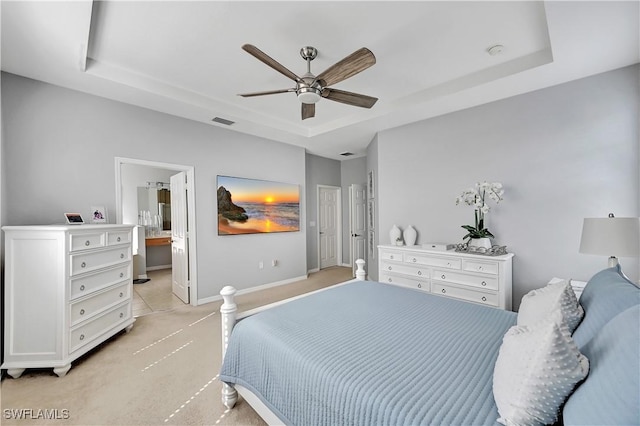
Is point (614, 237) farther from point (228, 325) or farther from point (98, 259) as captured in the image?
point (98, 259)

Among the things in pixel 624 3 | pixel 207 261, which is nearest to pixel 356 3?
pixel 624 3

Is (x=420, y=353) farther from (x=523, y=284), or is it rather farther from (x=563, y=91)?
(x=563, y=91)

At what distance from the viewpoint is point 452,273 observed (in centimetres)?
294

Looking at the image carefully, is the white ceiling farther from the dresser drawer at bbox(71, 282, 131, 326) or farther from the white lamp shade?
the dresser drawer at bbox(71, 282, 131, 326)

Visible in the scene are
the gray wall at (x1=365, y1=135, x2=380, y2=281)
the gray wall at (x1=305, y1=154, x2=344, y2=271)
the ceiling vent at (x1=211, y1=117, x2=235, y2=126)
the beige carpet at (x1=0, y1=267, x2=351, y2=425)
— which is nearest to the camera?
the beige carpet at (x1=0, y1=267, x2=351, y2=425)

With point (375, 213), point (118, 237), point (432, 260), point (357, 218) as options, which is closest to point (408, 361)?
point (432, 260)

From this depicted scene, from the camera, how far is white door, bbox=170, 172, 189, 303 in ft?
12.4

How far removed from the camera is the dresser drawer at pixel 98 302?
2.30 m

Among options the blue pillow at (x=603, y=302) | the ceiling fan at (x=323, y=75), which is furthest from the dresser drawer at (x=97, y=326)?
the blue pillow at (x=603, y=302)

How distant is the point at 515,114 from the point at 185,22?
10.9ft

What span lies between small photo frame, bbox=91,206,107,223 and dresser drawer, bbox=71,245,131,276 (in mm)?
419

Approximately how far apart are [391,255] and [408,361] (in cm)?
235

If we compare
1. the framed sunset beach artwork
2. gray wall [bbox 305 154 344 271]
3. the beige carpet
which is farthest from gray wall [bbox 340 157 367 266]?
the beige carpet

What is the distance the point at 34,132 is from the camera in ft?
8.48
